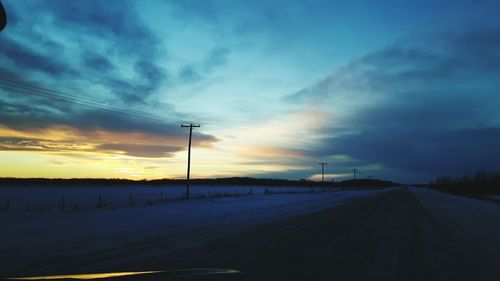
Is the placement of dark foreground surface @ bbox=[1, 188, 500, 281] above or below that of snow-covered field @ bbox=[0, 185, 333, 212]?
above

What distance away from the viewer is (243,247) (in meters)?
9.39

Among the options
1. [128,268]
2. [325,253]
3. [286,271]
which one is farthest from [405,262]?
[128,268]

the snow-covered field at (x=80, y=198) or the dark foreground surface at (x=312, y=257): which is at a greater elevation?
the dark foreground surface at (x=312, y=257)

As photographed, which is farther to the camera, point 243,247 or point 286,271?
point 243,247

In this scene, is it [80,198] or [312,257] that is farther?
[80,198]

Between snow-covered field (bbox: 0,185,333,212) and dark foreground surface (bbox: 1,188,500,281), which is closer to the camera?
dark foreground surface (bbox: 1,188,500,281)

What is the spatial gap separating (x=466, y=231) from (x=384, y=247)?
6.49 metres

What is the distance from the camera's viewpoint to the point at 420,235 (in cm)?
1212

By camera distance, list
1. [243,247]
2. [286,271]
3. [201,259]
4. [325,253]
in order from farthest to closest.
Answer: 1. [243,247]
2. [325,253]
3. [201,259]
4. [286,271]

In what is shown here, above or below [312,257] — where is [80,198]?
below

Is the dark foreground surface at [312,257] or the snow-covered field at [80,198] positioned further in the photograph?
the snow-covered field at [80,198]

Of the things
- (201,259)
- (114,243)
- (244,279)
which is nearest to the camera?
(244,279)

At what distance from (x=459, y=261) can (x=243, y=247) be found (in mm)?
5578

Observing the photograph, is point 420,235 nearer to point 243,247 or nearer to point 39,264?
point 243,247
